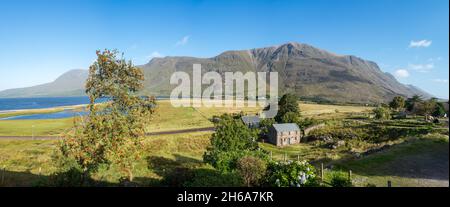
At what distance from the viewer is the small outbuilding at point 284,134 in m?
53.3

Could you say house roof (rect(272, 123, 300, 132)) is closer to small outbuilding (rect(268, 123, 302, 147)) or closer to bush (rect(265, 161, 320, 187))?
small outbuilding (rect(268, 123, 302, 147))

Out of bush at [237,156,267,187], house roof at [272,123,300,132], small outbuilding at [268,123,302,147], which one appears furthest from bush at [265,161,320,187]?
house roof at [272,123,300,132]

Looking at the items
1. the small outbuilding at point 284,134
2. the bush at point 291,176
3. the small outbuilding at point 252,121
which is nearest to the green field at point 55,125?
the small outbuilding at point 252,121

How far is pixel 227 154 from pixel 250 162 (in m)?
8.56

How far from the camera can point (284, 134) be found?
176 ft

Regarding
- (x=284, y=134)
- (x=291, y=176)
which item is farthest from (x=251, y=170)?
(x=284, y=134)

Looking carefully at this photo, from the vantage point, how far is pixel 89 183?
42.0 ft

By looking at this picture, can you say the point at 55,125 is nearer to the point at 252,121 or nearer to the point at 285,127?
the point at 252,121

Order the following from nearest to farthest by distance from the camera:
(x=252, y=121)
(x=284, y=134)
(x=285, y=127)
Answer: (x=284, y=134), (x=285, y=127), (x=252, y=121)

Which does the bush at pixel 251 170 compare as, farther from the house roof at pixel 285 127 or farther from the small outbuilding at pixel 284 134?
the house roof at pixel 285 127

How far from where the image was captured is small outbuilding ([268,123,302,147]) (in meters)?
53.3

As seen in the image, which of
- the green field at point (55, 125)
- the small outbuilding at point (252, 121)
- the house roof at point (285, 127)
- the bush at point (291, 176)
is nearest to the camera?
the bush at point (291, 176)
